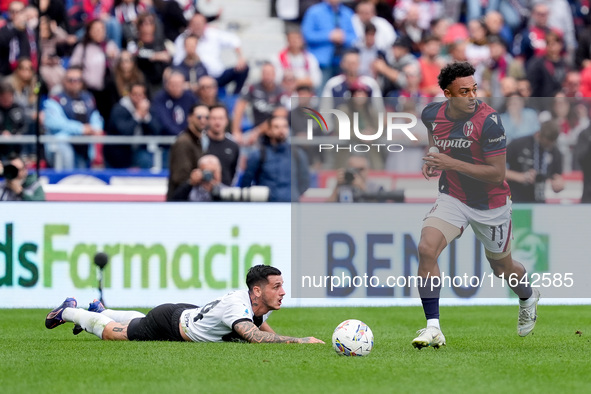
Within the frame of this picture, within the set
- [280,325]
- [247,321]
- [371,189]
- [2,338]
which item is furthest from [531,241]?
[2,338]

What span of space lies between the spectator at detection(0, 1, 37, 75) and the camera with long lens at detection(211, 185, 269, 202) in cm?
549

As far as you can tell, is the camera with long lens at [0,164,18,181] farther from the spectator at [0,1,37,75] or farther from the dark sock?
the dark sock

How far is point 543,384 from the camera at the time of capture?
296 inches

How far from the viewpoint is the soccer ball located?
29.5ft

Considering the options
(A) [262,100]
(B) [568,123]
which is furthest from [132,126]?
(B) [568,123]

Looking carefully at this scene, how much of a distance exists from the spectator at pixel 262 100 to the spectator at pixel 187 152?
2.61 meters

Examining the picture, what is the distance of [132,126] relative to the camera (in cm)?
1823

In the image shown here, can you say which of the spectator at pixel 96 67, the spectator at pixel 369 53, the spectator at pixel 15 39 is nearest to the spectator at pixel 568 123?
the spectator at pixel 369 53

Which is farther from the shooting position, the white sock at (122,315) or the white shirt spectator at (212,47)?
the white shirt spectator at (212,47)

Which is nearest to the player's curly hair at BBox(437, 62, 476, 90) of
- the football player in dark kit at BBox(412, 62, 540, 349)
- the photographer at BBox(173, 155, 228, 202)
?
the football player in dark kit at BBox(412, 62, 540, 349)

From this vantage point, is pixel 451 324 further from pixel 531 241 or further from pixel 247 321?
pixel 247 321

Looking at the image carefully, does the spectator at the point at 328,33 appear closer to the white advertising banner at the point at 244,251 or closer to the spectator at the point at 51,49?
the spectator at the point at 51,49

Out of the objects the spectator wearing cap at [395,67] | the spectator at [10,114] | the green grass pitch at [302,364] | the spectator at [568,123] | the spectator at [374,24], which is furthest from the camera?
the spectator at [374,24]

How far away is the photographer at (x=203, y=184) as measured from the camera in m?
15.2
